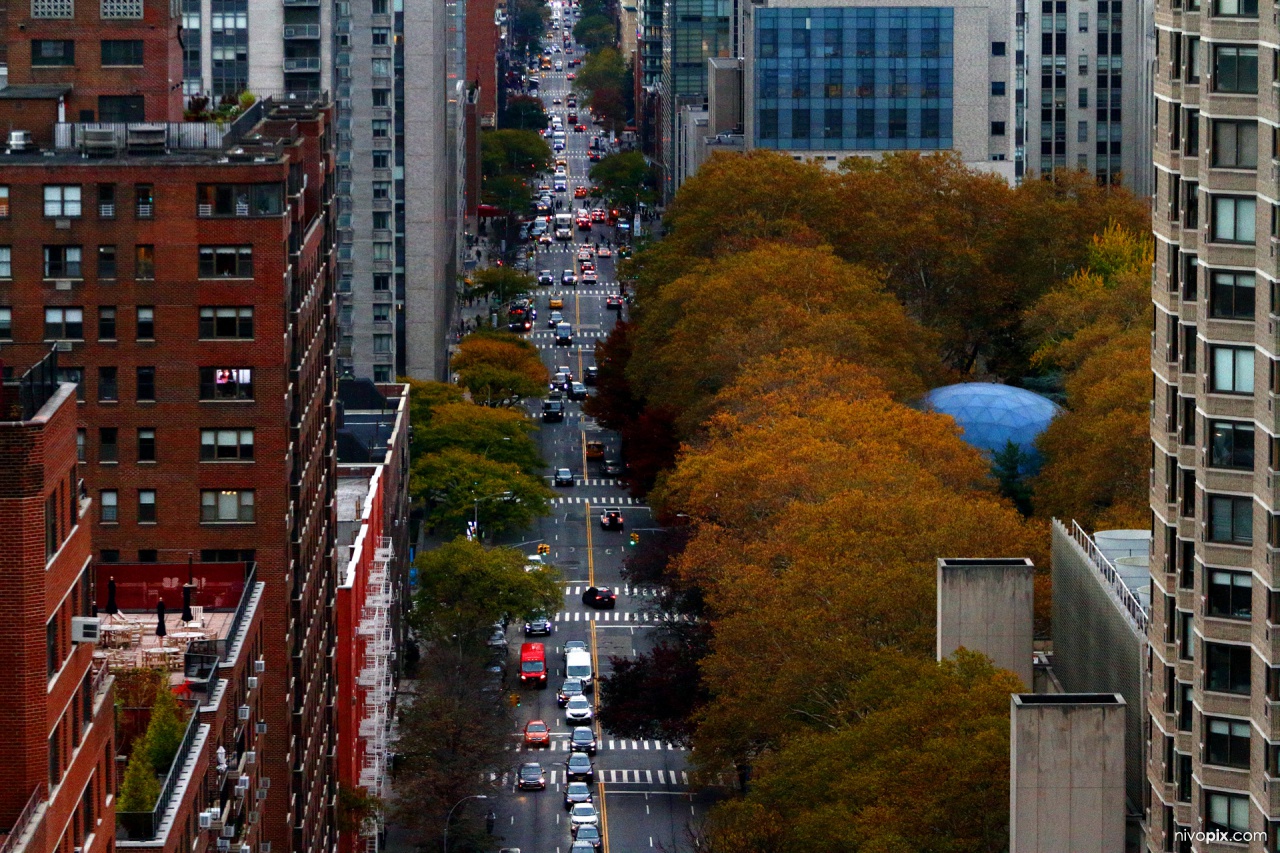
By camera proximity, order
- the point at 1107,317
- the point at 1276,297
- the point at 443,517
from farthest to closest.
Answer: the point at 443,517
the point at 1107,317
the point at 1276,297

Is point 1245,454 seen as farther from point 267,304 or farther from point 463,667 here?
point 463,667

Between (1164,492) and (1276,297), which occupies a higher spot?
(1276,297)

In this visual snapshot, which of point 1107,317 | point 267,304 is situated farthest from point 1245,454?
point 1107,317

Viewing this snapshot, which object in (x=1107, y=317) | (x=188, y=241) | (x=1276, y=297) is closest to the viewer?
(x=1276, y=297)

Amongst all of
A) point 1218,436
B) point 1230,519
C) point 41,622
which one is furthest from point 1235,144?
point 41,622

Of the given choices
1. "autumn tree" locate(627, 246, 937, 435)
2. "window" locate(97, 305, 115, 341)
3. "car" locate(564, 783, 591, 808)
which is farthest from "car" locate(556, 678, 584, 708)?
"window" locate(97, 305, 115, 341)

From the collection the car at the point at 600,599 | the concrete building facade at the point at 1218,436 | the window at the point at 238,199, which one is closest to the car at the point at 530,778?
the car at the point at 600,599

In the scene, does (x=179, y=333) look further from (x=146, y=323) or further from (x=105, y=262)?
(x=105, y=262)
